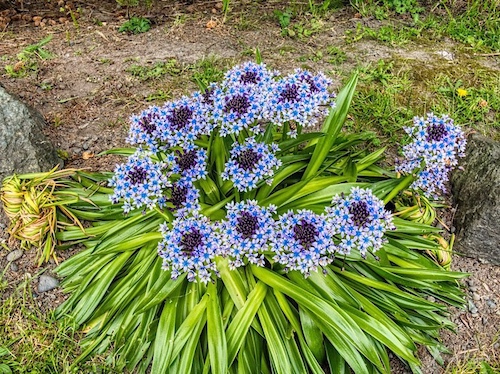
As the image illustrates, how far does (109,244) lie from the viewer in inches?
125

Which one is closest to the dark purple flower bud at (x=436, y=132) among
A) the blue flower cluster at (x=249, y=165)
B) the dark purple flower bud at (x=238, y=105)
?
the blue flower cluster at (x=249, y=165)

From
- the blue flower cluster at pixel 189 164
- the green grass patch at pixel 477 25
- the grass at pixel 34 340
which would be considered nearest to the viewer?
the blue flower cluster at pixel 189 164

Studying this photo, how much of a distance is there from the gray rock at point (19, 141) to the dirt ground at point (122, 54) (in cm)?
34

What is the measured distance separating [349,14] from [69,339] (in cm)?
432

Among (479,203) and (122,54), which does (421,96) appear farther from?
(122,54)

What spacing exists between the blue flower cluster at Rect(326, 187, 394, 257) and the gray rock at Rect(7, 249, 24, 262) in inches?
84.7

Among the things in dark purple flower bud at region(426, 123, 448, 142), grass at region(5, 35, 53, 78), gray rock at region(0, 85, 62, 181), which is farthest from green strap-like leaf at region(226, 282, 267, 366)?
grass at region(5, 35, 53, 78)

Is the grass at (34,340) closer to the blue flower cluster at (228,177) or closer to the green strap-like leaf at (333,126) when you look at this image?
the blue flower cluster at (228,177)

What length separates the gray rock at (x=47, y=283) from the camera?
10.6 feet

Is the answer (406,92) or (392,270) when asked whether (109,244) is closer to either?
(392,270)

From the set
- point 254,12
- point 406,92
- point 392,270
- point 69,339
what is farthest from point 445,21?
point 69,339

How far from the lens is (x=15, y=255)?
337 centimetres

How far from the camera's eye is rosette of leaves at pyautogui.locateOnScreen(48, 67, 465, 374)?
8.60 feet

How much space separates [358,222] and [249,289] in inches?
33.2
